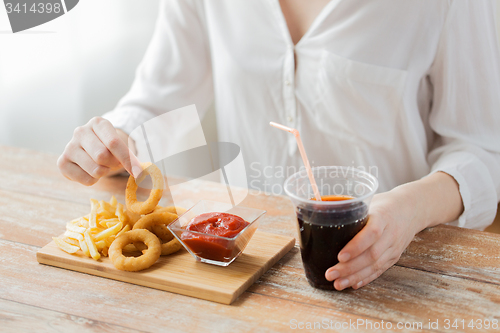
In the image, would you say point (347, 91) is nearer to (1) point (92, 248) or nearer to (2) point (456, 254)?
(2) point (456, 254)

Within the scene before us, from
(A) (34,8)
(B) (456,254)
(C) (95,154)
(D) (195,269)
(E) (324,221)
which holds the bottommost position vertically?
(B) (456,254)

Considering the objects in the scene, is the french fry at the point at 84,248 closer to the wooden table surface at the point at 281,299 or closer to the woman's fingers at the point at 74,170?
the wooden table surface at the point at 281,299

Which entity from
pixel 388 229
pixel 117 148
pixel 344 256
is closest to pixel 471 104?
pixel 388 229

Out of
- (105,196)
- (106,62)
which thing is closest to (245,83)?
(105,196)

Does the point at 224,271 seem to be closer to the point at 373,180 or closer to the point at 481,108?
the point at 373,180

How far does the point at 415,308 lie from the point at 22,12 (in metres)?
2.72

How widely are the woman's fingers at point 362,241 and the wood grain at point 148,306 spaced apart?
11 centimetres

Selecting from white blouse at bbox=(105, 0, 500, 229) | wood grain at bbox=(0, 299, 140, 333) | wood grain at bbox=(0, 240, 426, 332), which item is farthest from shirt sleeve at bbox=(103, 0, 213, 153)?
wood grain at bbox=(0, 299, 140, 333)

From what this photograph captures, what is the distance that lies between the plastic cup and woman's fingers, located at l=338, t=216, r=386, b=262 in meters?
0.01

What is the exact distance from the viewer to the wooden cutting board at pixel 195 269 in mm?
965

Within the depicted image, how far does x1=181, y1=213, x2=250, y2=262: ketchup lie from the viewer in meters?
1.00

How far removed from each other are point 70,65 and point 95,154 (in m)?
2.04

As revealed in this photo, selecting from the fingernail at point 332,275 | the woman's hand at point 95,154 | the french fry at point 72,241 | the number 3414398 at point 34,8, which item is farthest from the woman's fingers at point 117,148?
the number 3414398 at point 34,8

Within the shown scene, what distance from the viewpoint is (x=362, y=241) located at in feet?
3.01
